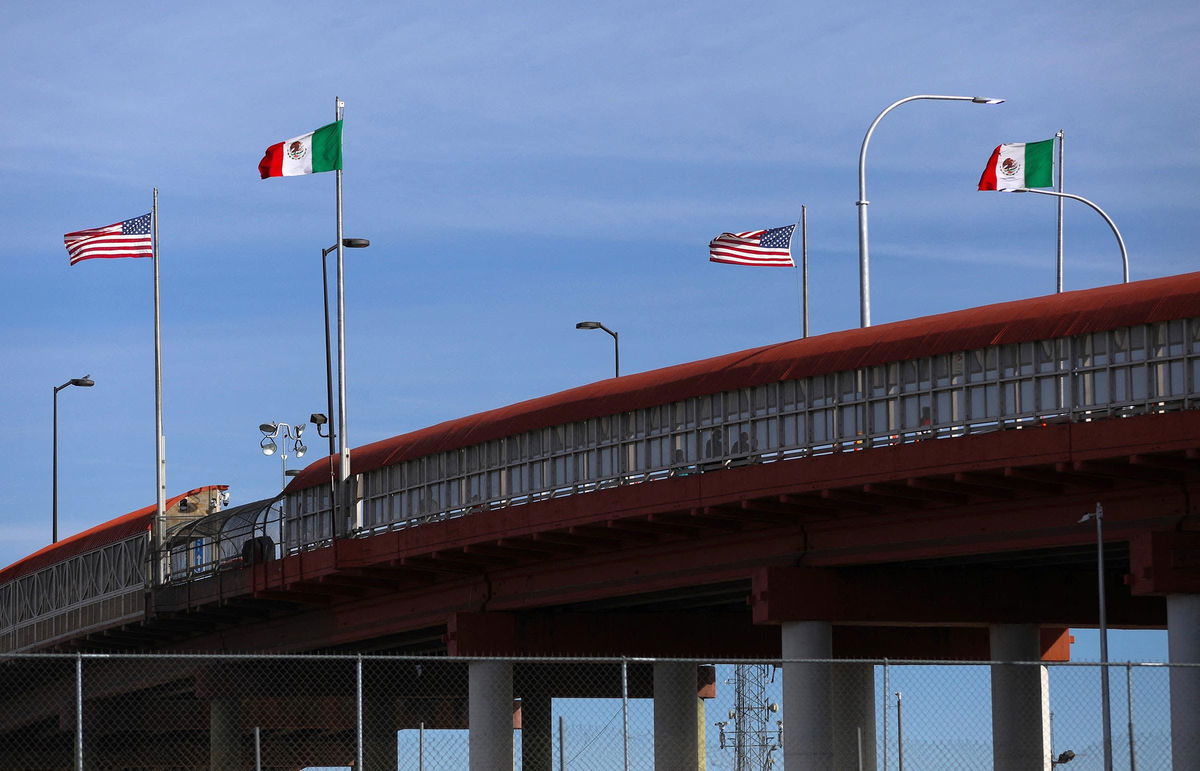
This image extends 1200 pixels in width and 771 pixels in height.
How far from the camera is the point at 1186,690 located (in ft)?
120

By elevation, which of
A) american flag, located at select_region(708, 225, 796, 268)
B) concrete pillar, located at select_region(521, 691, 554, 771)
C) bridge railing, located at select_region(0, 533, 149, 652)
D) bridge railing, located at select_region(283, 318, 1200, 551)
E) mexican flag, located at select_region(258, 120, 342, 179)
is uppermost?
mexican flag, located at select_region(258, 120, 342, 179)

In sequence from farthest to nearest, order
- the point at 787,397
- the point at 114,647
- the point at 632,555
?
1. the point at 114,647
2. the point at 632,555
3. the point at 787,397

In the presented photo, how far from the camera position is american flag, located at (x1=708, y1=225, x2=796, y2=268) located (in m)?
59.2

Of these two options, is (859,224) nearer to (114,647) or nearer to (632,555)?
(632,555)

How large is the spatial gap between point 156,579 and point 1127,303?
35.1 meters

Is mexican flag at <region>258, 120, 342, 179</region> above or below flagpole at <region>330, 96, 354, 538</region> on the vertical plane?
above

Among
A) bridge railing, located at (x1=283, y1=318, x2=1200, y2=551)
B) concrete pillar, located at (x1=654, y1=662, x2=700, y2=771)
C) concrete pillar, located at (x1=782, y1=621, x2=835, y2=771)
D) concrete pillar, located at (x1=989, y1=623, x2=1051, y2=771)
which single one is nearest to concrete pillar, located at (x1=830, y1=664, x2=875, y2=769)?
concrete pillar, located at (x1=654, y1=662, x2=700, y2=771)

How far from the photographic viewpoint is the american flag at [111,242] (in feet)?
200

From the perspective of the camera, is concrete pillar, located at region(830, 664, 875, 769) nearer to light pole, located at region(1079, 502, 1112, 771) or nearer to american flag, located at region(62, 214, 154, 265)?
light pole, located at region(1079, 502, 1112, 771)

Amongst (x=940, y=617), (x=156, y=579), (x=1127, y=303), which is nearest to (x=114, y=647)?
(x=156, y=579)

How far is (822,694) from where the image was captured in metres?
43.0

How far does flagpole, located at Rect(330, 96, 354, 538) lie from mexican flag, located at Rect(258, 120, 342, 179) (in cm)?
65

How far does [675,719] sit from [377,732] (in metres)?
14.3

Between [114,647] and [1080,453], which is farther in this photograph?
[114,647]
